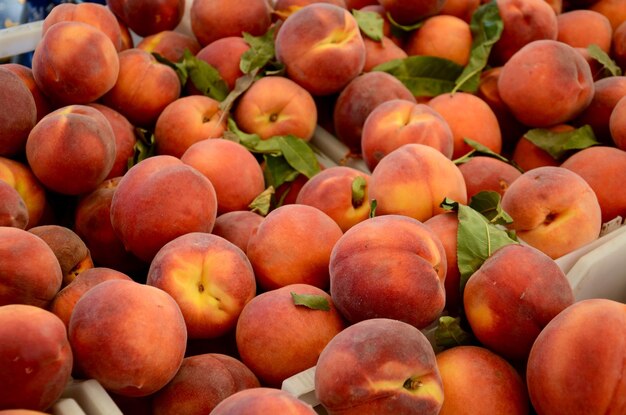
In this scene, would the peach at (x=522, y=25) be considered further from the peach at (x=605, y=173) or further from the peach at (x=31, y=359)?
the peach at (x=31, y=359)

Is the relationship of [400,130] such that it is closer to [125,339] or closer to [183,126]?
[183,126]

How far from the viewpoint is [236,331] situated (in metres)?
1.17

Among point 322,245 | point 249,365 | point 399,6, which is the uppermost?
point 399,6

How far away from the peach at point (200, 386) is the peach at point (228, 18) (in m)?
1.12

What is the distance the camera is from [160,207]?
4.17 ft

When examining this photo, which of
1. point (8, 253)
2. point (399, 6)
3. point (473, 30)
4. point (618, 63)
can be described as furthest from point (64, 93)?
point (618, 63)

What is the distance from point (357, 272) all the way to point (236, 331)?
0.77 feet

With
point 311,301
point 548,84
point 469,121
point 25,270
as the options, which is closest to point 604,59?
point 548,84

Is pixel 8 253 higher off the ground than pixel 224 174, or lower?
higher

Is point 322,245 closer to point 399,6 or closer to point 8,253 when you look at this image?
point 8,253

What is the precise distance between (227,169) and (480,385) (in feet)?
2.39

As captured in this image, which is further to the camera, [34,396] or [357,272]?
[357,272]

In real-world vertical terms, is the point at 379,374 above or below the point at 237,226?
above

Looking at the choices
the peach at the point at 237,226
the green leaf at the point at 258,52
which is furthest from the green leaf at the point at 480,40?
the peach at the point at 237,226
